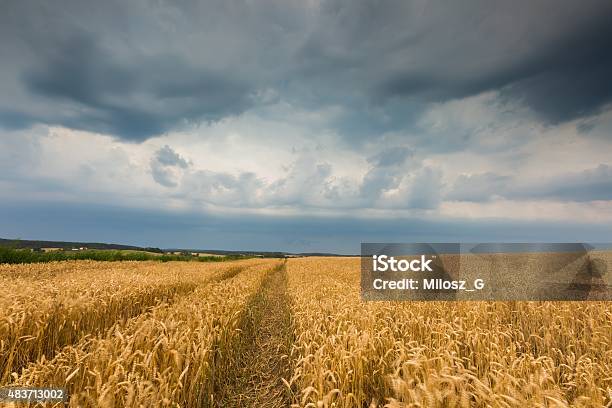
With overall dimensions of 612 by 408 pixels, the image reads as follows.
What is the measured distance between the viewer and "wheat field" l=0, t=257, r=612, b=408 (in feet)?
10.9

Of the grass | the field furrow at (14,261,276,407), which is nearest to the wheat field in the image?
the field furrow at (14,261,276,407)

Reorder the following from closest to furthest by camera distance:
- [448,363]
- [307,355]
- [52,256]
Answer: [448,363], [307,355], [52,256]

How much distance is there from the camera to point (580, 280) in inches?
669

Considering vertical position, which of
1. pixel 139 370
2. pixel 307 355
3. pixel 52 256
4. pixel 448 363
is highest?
pixel 448 363

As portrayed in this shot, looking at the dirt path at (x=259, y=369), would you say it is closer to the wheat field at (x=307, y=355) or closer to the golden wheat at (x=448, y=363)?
the wheat field at (x=307, y=355)

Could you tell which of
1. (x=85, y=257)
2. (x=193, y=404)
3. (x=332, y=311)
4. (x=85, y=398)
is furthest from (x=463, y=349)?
(x=85, y=257)

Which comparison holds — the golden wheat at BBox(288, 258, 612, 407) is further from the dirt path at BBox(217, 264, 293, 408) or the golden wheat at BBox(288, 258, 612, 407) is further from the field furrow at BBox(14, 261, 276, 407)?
the field furrow at BBox(14, 261, 276, 407)

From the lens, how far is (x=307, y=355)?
4.56 meters

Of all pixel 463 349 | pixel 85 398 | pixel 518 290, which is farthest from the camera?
pixel 518 290

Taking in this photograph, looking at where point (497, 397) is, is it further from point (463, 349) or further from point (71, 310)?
point (71, 310)

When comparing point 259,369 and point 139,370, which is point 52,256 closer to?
point 259,369

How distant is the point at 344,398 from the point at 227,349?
12.1ft

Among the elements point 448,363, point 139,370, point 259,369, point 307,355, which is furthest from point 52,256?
point 448,363

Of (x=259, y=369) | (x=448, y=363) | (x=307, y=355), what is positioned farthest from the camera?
(x=259, y=369)
